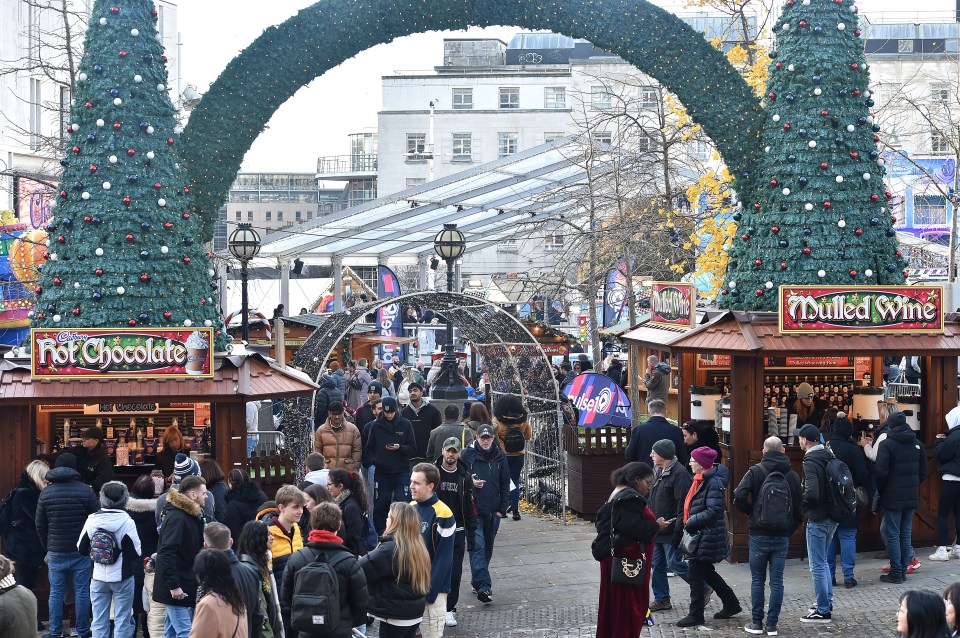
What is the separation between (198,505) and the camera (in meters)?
8.95

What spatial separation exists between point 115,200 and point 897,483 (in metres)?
8.69

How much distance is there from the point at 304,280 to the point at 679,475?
3562 cm

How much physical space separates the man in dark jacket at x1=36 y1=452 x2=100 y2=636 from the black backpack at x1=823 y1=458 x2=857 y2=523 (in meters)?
6.63

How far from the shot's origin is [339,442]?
13.9 metres

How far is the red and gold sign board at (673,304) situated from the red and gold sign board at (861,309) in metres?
1.69

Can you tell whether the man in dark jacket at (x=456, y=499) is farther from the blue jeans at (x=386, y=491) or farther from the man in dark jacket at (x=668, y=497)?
the blue jeans at (x=386, y=491)

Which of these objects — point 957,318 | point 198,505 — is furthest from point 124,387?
point 957,318

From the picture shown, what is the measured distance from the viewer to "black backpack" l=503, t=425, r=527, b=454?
1455 centimetres

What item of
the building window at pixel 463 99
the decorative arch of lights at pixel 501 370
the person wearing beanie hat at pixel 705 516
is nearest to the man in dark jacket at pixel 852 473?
the person wearing beanie hat at pixel 705 516

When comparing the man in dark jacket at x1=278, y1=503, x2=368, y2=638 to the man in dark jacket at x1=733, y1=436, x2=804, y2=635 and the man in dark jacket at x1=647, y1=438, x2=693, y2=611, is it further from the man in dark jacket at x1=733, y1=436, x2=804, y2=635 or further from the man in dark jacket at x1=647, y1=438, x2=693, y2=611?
the man in dark jacket at x1=733, y1=436, x2=804, y2=635

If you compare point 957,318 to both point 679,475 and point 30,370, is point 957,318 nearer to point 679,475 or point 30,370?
point 679,475

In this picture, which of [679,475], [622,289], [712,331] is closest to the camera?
[679,475]

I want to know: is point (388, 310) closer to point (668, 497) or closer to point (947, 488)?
point (947, 488)

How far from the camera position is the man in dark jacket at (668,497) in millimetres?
10602
